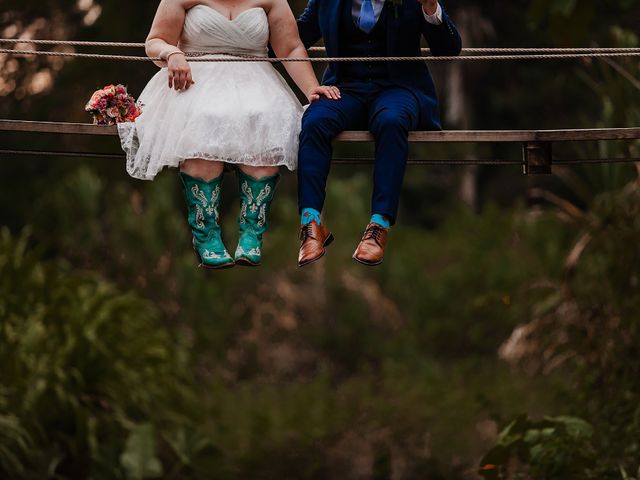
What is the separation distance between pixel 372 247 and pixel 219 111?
0.81m

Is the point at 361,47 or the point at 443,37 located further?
the point at 361,47

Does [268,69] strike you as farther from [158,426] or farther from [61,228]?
[61,228]

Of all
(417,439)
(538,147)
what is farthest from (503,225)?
(538,147)

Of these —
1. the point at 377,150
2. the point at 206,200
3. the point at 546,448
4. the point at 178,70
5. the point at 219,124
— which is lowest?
the point at 546,448

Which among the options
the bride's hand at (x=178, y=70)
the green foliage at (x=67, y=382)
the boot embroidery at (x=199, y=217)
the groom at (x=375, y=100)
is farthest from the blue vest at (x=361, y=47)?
the green foliage at (x=67, y=382)

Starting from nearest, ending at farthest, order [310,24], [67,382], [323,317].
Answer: [310,24]
[67,382]
[323,317]

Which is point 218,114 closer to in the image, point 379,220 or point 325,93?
point 325,93

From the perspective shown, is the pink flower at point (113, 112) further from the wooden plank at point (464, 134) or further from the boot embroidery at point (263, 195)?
the boot embroidery at point (263, 195)

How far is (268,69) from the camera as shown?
6156 millimetres

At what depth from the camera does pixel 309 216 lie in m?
5.76

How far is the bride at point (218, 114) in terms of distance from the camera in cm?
588

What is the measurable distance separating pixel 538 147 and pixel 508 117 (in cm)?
1834

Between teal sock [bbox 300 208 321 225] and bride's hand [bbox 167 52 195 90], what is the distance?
0.71 meters

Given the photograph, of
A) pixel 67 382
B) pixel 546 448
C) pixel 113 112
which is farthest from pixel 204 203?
pixel 67 382
